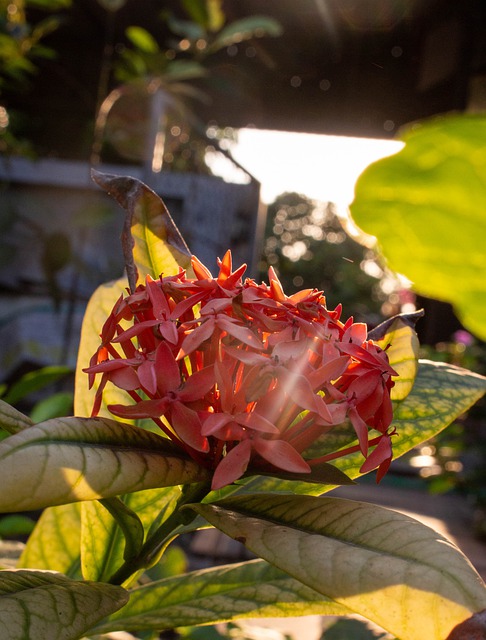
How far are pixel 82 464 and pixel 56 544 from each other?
1.08 feet

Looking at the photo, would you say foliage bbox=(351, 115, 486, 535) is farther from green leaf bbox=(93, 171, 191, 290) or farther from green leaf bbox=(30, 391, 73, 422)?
green leaf bbox=(30, 391, 73, 422)

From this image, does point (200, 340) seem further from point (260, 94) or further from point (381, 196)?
point (260, 94)

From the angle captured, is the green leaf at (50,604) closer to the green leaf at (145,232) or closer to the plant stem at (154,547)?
the plant stem at (154,547)

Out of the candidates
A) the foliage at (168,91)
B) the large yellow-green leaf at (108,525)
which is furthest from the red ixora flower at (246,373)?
the foliage at (168,91)

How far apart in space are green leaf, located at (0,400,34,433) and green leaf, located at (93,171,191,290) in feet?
0.44

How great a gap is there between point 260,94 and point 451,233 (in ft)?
13.0

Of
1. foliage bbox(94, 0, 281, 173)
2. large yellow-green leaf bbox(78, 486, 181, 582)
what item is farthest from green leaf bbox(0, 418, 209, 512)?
foliage bbox(94, 0, 281, 173)

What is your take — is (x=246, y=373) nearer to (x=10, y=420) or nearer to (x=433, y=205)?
(x=10, y=420)

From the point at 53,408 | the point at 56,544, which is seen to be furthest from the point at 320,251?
the point at 56,544

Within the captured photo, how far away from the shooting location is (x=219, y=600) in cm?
49

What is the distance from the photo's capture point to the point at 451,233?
0.36ft

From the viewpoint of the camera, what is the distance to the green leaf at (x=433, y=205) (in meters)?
0.10

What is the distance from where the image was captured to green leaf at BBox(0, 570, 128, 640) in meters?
0.32

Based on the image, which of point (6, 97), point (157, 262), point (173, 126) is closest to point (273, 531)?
point (157, 262)
